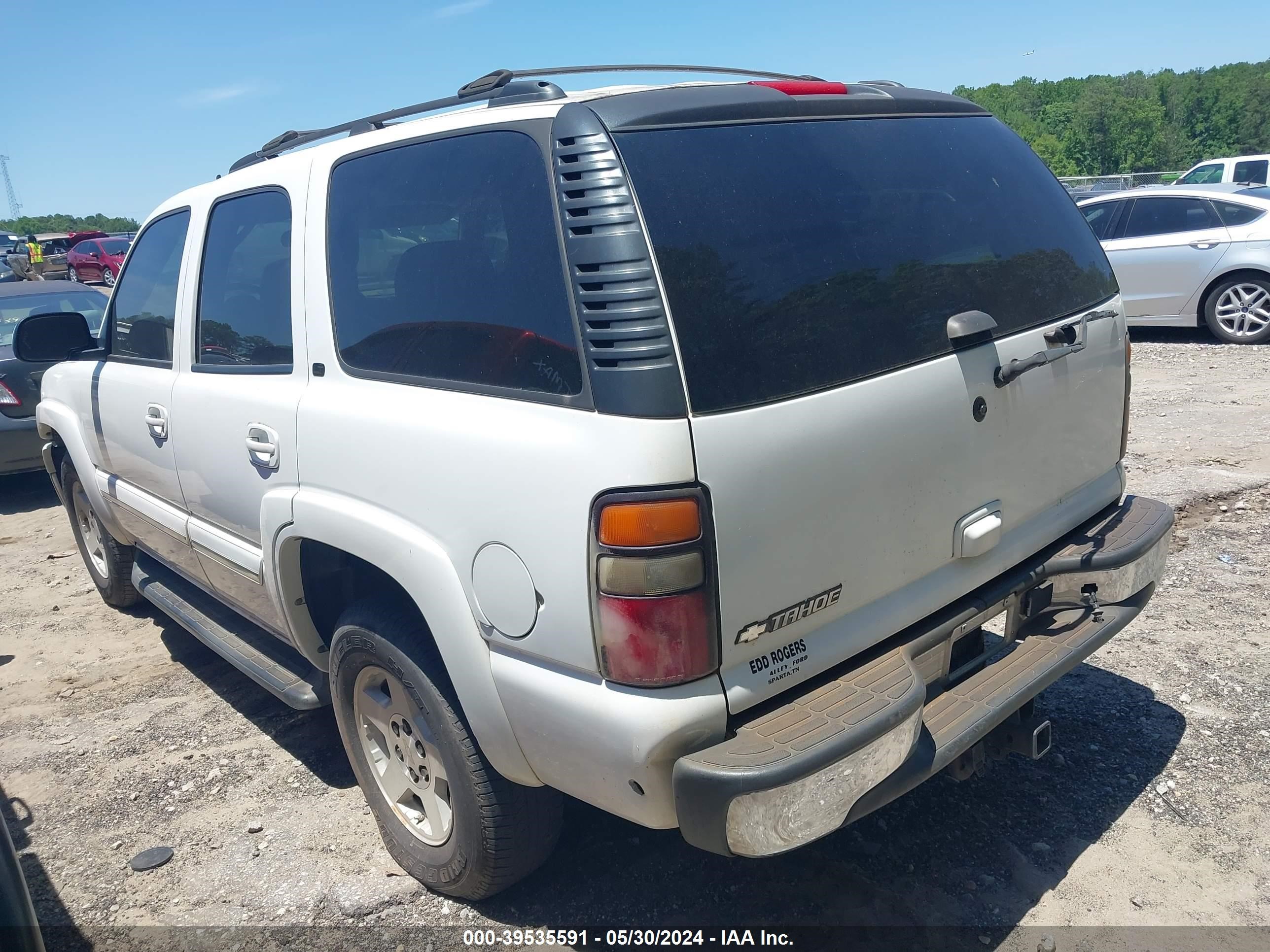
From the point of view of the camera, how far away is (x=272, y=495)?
297cm

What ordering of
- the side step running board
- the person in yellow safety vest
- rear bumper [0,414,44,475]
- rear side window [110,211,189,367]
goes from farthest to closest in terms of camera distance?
the person in yellow safety vest, rear bumper [0,414,44,475], rear side window [110,211,189,367], the side step running board

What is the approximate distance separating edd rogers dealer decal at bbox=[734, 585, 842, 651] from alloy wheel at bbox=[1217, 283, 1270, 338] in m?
9.68

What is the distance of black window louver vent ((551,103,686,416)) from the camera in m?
1.97

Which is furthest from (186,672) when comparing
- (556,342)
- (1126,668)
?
(1126,668)

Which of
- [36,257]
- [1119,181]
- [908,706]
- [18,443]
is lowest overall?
[18,443]

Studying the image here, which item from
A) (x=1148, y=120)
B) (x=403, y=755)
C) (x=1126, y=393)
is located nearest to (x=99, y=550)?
(x=403, y=755)

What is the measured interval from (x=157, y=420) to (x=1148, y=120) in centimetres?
8674

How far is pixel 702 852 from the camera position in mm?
2980

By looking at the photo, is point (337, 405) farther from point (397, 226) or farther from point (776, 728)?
point (776, 728)

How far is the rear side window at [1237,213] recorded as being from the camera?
9.66 metres

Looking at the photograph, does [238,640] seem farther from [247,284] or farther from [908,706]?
[908,706]

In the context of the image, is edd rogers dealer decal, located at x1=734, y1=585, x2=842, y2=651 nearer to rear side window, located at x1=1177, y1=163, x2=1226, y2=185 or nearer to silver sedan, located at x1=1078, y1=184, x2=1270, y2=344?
silver sedan, located at x1=1078, y1=184, x2=1270, y2=344

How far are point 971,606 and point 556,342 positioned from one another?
1375 millimetres

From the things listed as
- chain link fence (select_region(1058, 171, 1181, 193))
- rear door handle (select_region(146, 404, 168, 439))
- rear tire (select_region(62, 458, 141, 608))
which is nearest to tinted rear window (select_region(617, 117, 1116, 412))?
rear door handle (select_region(146, 404, 168, 439))
